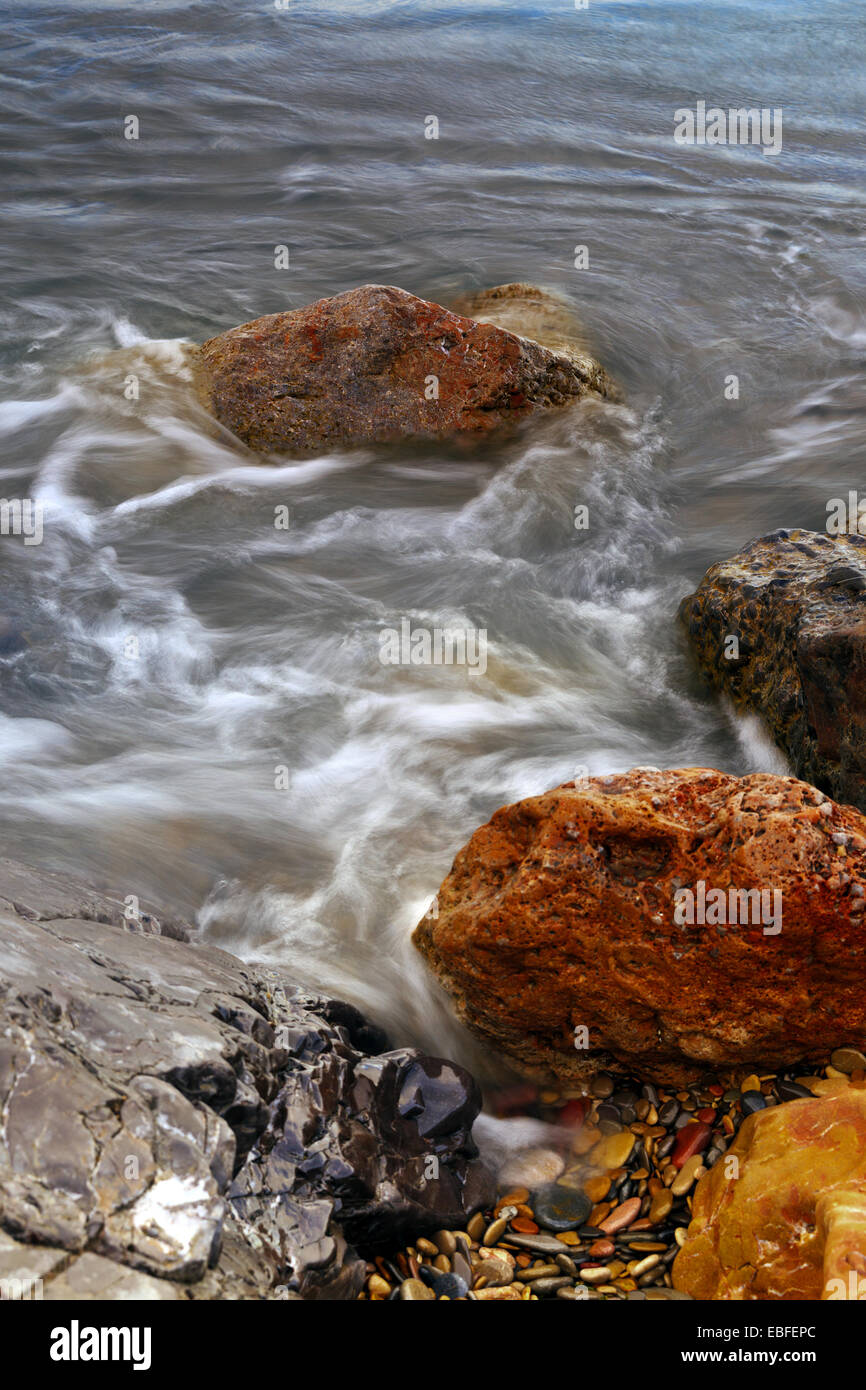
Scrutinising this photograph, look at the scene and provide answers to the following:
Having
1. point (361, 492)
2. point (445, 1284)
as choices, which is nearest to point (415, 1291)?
point (445, 1284)

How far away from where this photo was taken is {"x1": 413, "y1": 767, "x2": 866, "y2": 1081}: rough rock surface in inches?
132

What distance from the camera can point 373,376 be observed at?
754 centimetres

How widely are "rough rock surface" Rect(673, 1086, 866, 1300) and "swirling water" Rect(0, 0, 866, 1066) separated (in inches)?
49.6

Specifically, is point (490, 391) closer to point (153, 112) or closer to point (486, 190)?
point (486, 190)

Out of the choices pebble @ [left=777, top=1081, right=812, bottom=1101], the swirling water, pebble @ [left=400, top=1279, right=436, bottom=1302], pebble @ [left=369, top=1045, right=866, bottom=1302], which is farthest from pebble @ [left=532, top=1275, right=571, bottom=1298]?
the swirling water

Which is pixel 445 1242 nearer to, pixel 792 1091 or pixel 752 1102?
pixel 752 1102

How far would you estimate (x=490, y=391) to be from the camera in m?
7.63

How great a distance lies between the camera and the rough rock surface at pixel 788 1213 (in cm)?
271

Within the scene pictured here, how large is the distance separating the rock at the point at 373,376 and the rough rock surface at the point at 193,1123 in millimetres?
4662

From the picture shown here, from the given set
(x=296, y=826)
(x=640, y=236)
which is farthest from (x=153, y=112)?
(x=296, y=826)

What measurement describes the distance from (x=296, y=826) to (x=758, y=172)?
497 inches

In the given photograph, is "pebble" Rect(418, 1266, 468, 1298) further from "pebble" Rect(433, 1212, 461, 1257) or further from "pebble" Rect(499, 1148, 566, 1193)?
"pebble" Rect(499, 1148, 566, 1193)

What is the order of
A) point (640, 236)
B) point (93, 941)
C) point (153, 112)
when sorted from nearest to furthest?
point (93, 941)
point (640, 236)
point (153, 112)

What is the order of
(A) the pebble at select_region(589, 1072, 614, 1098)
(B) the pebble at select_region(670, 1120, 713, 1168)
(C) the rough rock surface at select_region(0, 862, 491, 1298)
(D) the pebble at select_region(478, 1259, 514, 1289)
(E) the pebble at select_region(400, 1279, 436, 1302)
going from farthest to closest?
(A) the pebble at select_region(589, 1072, 614, 1098), (B) the pebble at select_region(670, 1120, 713, 1168), (D) the pebble at select_region(478, 1259, 514, 1289), (E) the pebble at select_region(400, 1279, 436, 1302), (C) the rough rock surface at select_region(0, 862, 491, 1298)
